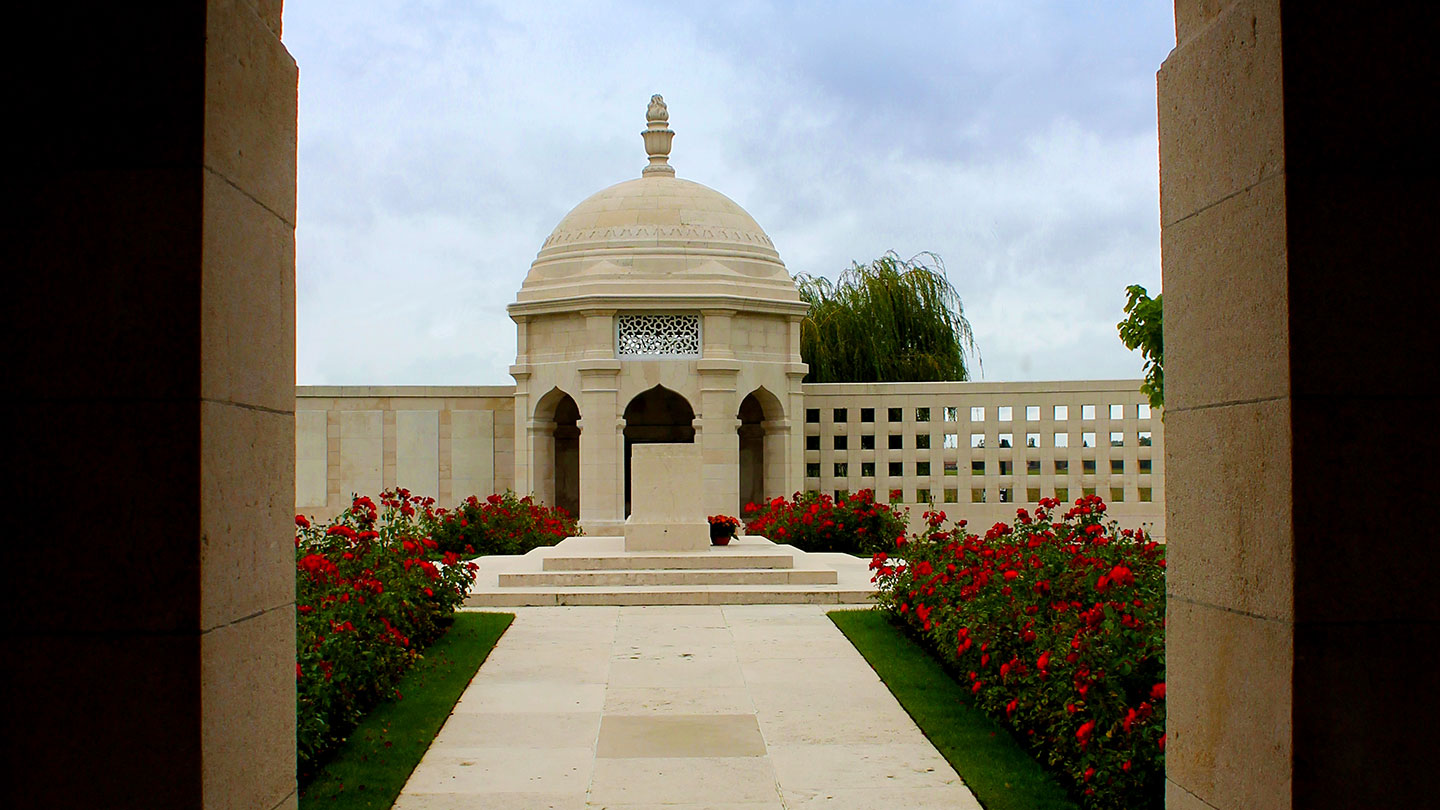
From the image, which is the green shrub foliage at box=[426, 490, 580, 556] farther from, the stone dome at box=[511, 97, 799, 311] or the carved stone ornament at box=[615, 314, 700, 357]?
the stone dome at box=[511, 97, 799, 311]

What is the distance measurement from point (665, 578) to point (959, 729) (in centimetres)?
757

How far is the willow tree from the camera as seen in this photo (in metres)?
33.4

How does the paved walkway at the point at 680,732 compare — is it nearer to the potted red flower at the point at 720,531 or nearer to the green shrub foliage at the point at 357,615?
the green shrub foliage at the point at 357,615

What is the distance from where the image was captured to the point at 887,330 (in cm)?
3350

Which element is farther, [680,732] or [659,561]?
[659,561]

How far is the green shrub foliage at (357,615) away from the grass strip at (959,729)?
3.30 metres

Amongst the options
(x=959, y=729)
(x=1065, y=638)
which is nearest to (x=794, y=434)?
(x=959, y=729)

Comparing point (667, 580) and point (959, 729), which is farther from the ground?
point (667, 580)

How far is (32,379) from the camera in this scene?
4.14 meters

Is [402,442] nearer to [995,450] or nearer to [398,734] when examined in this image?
[995,450]

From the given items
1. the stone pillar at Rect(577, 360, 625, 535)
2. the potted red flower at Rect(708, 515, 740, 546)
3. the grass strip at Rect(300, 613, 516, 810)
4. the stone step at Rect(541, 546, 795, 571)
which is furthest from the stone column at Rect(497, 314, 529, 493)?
the grass strip at Rect(300, 613, 516, 810)

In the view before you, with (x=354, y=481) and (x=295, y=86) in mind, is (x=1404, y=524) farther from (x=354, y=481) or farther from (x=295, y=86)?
(x=354, y=481)

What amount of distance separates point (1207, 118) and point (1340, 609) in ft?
5.45

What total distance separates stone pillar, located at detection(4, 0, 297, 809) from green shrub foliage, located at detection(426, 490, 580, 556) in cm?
1619
